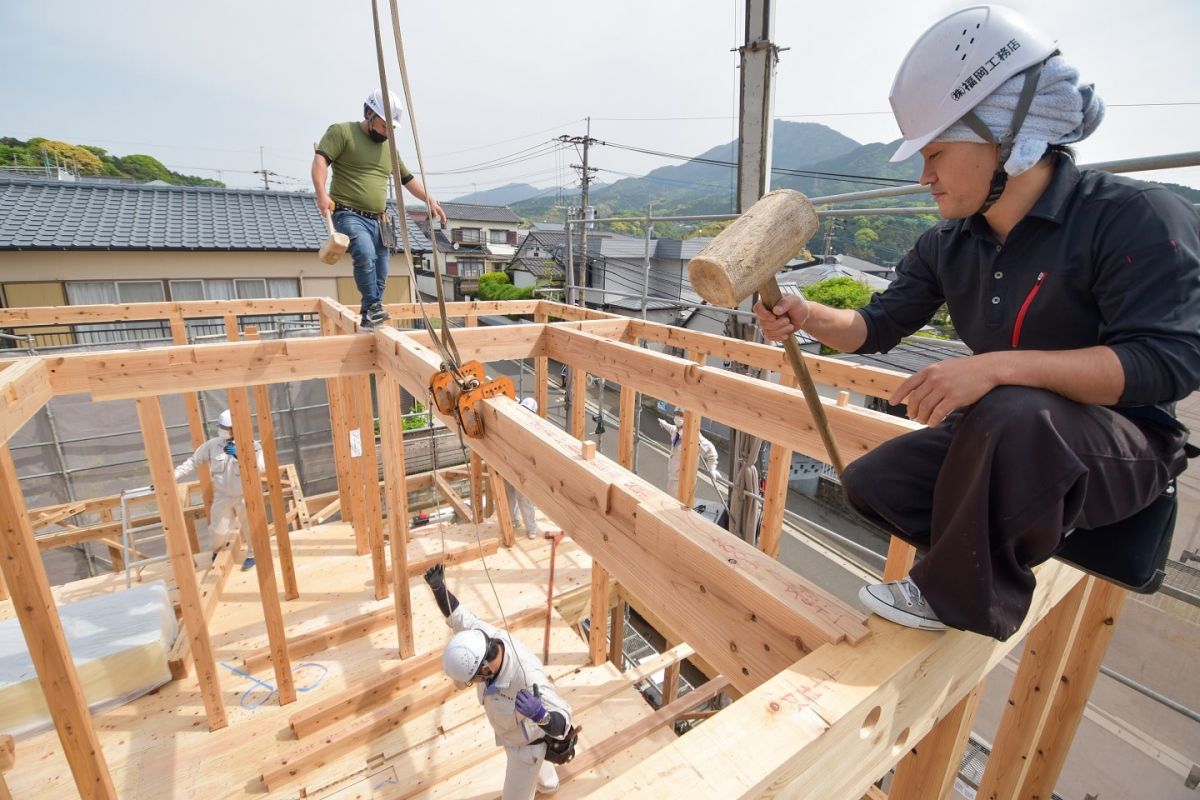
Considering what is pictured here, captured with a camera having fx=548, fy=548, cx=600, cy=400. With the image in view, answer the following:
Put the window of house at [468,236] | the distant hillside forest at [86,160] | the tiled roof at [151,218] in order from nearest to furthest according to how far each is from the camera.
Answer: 1. the tiled roof at [151,218]
2. the distant hillside forest at [86,160]
3. the window of house at [468,236]

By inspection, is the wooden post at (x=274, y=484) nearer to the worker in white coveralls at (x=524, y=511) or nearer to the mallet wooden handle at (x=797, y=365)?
the worker in white coveralls at (x=524, y=511)

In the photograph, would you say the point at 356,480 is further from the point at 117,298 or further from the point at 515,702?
the point at 117,298

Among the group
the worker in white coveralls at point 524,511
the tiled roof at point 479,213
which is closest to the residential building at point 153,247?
the worker in white coveralls at point 524,511

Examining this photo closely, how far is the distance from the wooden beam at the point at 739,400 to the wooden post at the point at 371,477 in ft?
5.48

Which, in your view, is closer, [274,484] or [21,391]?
[21,391]

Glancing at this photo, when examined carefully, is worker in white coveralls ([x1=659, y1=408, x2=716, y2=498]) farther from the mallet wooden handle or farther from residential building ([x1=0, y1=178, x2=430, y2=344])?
residential building ([x1=0, y1=178, x2=430, y2=344])

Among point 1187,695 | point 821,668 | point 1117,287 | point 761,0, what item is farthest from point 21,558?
point 1187,695

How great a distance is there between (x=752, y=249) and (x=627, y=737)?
355 cm

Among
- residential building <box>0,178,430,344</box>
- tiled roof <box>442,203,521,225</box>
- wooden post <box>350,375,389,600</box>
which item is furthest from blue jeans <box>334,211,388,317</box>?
tiled roof <box>442,203,521,225</box>

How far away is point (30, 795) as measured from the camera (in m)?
3.21

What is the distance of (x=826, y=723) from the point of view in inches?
32.1

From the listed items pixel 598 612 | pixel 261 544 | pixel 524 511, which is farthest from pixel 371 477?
pixel 598 612

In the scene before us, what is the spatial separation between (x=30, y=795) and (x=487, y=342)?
3783 millimetres

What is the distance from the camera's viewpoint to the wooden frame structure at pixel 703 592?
2.83 ft
